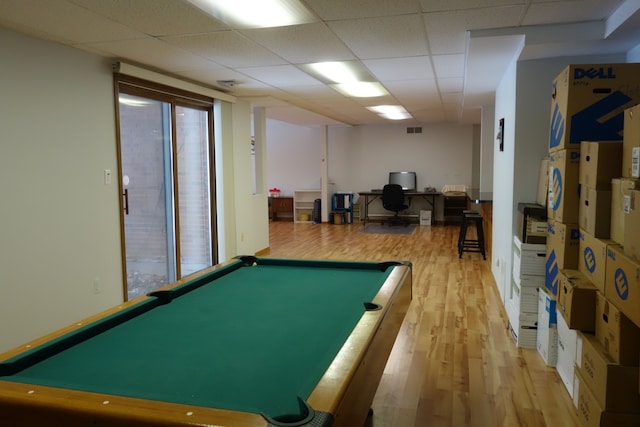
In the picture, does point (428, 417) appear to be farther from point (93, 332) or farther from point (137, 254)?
point (137, 254)

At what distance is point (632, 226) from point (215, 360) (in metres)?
1.72

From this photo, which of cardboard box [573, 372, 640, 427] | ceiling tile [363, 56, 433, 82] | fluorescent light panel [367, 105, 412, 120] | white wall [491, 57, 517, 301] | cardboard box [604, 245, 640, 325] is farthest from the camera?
fluorescent light panel [367, 105, 412, 120]

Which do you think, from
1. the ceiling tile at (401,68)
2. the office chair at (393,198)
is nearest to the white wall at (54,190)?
the ceiling tile at (401,68)

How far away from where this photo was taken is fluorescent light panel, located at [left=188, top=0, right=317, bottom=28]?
8.70ft

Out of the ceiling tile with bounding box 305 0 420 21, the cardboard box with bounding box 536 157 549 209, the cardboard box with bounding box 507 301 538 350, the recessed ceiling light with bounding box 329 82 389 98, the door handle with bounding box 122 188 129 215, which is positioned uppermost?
the recessed ceiling light with bounding box 329 82 389 98

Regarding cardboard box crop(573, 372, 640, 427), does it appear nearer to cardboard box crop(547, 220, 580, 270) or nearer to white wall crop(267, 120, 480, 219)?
cardboard box crop(547, 220, 580, 270)

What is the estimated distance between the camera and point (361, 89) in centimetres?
565

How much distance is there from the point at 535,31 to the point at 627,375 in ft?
7.00

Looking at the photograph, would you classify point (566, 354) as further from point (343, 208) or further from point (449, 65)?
point (343, 208)

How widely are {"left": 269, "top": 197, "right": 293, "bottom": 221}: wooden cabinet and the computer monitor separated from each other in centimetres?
243

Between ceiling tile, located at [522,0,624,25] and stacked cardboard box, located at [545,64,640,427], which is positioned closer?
stacked cardboard box, located at [545,64,640,427]

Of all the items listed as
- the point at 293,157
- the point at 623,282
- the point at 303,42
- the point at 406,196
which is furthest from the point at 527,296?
the point at 293,157

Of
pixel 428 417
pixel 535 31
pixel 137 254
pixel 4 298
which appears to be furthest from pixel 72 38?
pixel 428 417

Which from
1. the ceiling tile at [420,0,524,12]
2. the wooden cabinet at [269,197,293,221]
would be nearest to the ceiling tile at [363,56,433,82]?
the ceiling tile at [420,0,524,12]
